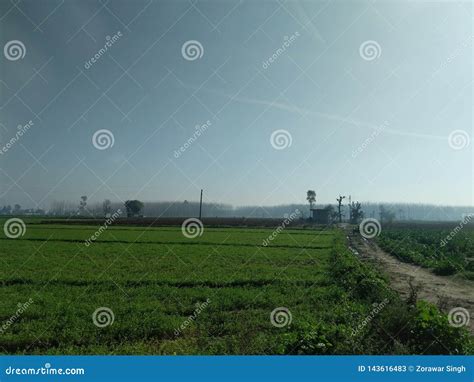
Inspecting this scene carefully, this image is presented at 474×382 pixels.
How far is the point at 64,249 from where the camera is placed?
26312mm

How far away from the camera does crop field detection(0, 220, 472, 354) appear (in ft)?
20.8

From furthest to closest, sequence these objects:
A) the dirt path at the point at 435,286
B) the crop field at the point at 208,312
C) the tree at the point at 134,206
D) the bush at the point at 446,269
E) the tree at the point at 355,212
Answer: the tree at the point at 134,206
the tree at the point at 355,212
the bush at the point at 446,269
the dirt path at the point at 435,286
the crop field at the point at 208,312

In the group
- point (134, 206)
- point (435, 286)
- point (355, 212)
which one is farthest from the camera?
point (134, 206)

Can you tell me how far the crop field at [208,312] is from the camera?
6340mm

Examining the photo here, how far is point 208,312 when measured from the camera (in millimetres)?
9953

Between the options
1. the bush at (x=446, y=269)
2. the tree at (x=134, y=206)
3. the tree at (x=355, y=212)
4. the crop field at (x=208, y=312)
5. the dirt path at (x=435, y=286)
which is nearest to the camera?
the crop field at (x=208, y=312)

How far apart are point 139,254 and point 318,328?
1942 centimetres

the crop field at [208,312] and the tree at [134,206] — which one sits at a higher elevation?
the tree at [134,206]

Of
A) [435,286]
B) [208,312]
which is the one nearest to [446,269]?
[435,286]

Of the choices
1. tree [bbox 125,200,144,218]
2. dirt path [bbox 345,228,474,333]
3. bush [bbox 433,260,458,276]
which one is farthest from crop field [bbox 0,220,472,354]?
tree [bbox 125,200,144,218]

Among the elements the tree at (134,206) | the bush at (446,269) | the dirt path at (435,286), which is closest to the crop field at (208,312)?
the dirt path at (435,286)

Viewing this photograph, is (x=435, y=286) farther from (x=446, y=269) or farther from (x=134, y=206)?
(x=134, y=206)

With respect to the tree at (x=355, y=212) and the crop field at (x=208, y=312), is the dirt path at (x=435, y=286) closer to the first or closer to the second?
the crop field at (x=208, y=312)
